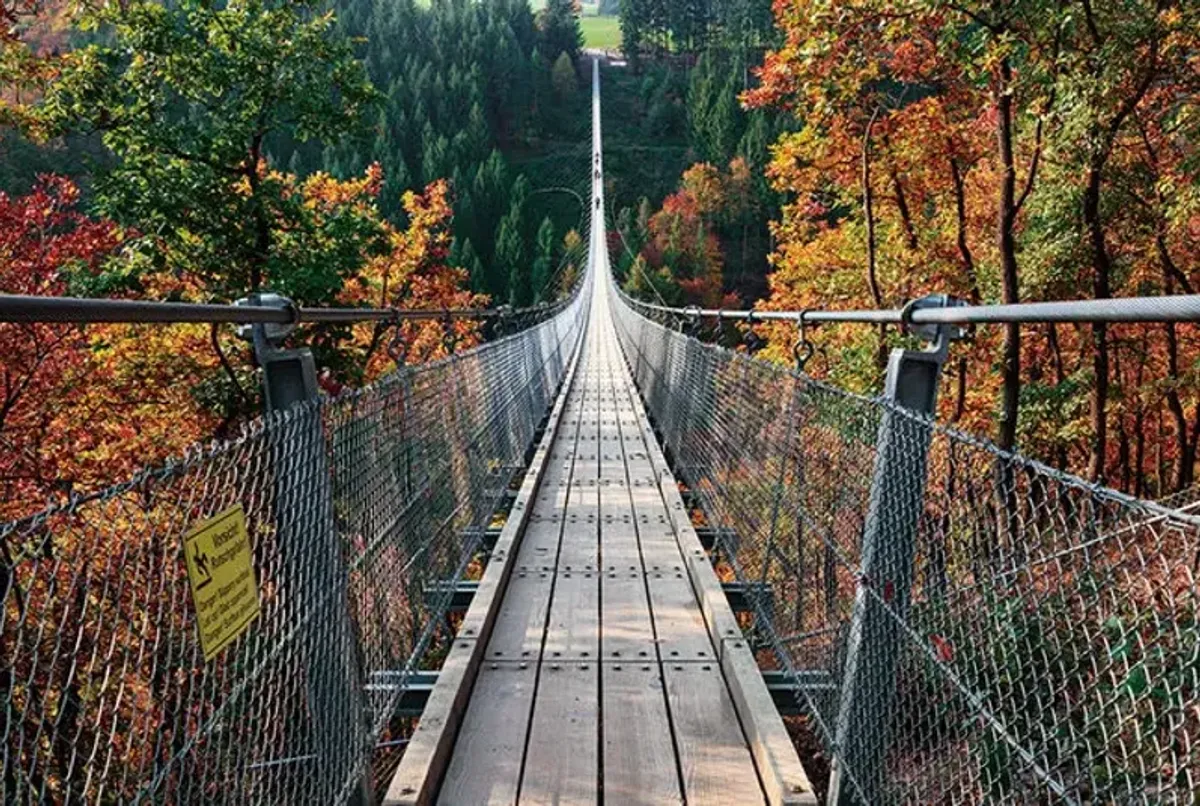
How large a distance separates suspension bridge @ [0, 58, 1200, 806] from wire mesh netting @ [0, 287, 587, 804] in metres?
0.01

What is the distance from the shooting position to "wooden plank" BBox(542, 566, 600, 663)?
2787mm

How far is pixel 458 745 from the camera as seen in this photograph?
2.23m

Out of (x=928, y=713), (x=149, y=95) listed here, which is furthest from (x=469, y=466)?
(x=149, y=95)

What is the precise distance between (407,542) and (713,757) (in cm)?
105

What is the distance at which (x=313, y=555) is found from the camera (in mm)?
1695

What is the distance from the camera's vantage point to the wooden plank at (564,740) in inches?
80.4

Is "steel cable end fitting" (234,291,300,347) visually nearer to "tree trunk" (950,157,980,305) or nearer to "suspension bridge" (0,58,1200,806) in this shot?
"suspension bridge" (0,58,1200,806)

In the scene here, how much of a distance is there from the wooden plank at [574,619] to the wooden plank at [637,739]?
15cm

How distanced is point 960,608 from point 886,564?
33cm

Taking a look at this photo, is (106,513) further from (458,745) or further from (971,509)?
(458,745)

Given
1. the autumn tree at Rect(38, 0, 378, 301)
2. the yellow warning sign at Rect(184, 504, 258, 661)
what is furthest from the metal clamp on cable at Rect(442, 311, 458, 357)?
the autumn tree at Rect(38, 0, 378, 301)

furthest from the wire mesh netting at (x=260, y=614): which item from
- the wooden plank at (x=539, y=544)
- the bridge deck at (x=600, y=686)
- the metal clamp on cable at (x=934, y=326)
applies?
the metal clamp on cable at (x=934, y=326)

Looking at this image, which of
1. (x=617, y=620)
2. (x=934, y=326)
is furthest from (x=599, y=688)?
(x=934, y=326)

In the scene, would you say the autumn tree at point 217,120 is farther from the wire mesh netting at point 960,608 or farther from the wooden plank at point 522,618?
the wire mesh netting at point 960,608
